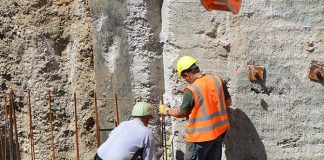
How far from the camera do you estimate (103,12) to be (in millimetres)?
5836

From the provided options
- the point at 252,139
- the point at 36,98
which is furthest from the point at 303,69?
the point at 36,98

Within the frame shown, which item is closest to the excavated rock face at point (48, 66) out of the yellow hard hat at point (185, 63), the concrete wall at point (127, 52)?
the concrete wall at point (127, 52)

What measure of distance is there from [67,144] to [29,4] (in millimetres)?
1514

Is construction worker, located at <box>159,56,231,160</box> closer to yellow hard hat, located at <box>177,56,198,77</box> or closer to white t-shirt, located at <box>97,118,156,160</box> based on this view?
yellow hard hat, located at <box>177,56,198,77</box>

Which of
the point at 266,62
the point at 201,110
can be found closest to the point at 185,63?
the point at 201,110

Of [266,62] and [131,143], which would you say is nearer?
[131,143]

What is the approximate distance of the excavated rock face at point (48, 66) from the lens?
6.22 m

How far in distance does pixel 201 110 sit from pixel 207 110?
0.16 ft

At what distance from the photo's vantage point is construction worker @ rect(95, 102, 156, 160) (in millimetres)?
4871

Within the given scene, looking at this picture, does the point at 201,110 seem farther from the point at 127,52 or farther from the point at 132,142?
the point at 127,52

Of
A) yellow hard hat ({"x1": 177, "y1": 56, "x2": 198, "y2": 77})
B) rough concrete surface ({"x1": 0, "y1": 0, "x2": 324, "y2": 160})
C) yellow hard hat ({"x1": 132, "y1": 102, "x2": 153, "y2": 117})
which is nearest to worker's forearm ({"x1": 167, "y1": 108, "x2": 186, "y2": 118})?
yellow hard hat ({"x1": 132, "y1": 102, "x2": 153, "y2": 117})

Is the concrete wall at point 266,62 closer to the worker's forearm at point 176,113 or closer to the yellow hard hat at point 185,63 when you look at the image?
the yellow hard hat at point 185,63

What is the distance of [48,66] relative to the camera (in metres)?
6.31

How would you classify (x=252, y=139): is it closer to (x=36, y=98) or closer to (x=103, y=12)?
(x=103, y=12)
